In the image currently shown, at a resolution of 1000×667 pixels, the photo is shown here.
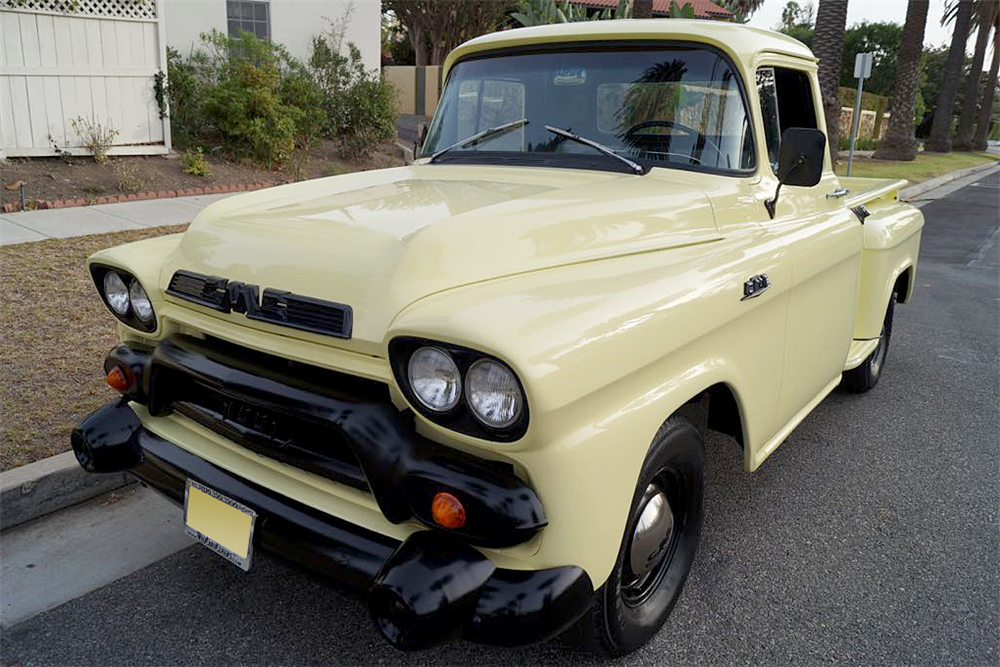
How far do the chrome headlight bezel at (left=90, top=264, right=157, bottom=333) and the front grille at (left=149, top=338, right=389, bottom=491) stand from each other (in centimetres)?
22

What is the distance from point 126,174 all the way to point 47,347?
17.5 ft

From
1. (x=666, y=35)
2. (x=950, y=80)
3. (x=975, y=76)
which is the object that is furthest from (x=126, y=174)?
(x=975, y=76)

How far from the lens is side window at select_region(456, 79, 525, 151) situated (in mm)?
3318

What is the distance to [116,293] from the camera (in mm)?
2664

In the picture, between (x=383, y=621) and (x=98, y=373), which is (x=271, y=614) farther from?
(x=98, y=373)

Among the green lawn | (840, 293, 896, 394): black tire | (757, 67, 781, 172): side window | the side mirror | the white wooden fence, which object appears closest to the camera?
the side mirror

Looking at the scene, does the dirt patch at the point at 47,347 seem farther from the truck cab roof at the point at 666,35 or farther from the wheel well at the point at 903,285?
the wheel well at the point at 903,285

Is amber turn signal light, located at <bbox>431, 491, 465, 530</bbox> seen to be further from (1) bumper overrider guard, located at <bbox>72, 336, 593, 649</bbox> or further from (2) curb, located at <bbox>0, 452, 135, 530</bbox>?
(2) curb, located at <bbox>0, 452, 135, 530</bbox>

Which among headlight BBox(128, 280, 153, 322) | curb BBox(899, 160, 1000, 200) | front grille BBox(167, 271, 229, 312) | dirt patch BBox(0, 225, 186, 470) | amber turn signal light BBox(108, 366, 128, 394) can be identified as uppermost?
front grille BBox(167, 271, 229, 312)

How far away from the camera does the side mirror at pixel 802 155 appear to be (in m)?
2.88

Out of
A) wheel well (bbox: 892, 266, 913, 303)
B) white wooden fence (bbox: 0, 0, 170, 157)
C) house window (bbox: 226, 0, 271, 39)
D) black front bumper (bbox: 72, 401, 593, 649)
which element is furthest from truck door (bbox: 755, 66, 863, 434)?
house window (bbox: 226, 0, 271, 39)

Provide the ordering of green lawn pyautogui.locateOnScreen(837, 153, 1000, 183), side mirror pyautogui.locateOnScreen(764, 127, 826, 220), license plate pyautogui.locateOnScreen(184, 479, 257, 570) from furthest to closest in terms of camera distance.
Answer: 1. green lawn pyautogui.locateOnScreen(837, 153, 1000, 183)
2. side mirror pyautogui.locateOnScreen(764, 127, 826, 220)
3. license plate pyautogui.locateOnScreen(184, 479, 257, 570)

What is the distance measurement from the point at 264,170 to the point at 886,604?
9.64 meters

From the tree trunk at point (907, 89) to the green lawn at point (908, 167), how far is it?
0.45m
